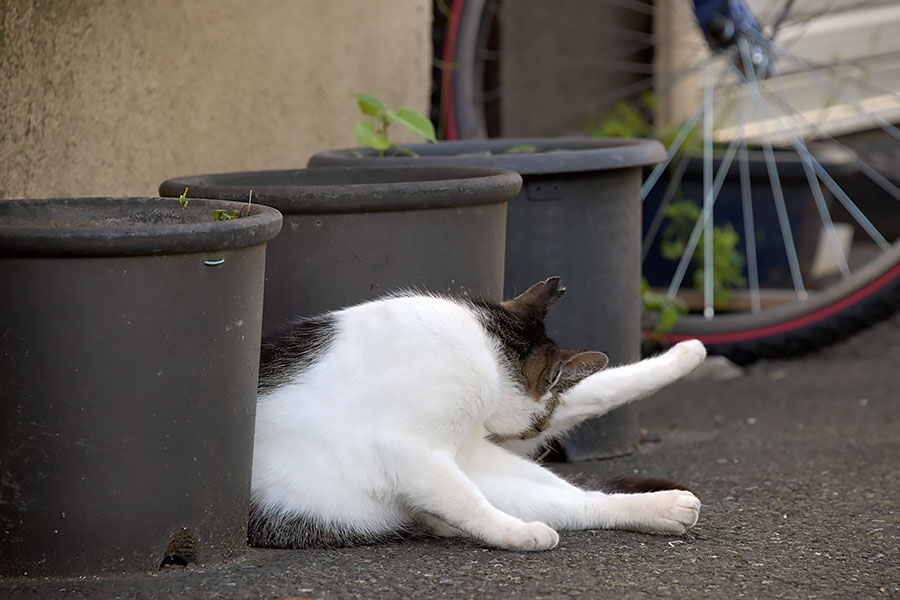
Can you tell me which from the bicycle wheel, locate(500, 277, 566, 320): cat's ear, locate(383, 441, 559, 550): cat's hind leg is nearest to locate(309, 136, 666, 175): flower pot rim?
locate(500, 277, 566, 320): cat's ear

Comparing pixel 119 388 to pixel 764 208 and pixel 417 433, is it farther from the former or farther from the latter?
pixel 764 208

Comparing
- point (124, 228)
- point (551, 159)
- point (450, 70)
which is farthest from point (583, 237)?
point (450, 70)

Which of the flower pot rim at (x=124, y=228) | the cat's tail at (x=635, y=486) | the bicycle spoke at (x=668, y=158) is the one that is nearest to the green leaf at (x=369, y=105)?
the flower pot rim at (x=124, y=228)

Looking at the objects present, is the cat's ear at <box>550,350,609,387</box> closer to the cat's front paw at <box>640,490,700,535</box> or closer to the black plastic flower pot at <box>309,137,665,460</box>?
the cat's front paw at <box>640,490,700,535</box>

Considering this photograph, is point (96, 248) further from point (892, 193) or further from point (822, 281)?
point (892, 193)

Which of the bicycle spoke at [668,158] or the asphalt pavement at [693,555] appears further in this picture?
the bicycle spoke at [668,158]

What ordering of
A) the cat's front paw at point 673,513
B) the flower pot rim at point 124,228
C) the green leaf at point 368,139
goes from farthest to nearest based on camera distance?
the green leaf at point 368,139 → the cat's front paw at point 673,513 → the flower pot rim at point 124,228

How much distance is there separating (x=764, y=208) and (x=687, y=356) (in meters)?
2.22

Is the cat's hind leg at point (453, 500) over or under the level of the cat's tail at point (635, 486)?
over

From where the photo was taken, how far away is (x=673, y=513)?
2113 millimetres

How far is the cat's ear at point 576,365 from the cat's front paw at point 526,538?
356 millimetres

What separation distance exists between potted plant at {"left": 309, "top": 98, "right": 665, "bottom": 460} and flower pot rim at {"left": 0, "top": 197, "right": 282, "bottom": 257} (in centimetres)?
71

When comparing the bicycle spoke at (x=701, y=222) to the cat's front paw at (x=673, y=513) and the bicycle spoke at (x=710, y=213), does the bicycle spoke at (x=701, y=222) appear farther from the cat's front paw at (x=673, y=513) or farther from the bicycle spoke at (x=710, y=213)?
the cat's front paw at (x=673, y=513)

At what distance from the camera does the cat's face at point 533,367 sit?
7.27 feet
